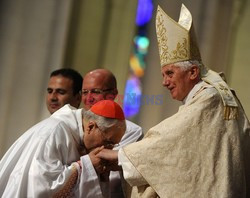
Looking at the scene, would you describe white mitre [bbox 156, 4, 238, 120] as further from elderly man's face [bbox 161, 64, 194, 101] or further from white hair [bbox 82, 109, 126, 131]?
white hair [bbox 82, 109, 126, 131]

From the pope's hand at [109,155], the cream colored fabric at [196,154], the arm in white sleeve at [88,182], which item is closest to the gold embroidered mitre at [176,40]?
the cream colored fabric at [196,154]

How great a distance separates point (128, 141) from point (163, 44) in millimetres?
822

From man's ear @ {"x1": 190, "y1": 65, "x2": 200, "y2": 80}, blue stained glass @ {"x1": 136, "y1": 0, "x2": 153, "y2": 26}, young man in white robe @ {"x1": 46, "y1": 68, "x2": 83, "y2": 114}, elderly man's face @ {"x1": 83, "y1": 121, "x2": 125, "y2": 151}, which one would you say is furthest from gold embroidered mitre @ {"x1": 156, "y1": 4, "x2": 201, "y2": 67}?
blue stained glass @ {"x1": 136, "y1": 0, "x2": 153, "y2": 26}

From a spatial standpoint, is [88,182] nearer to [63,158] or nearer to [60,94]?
[63,158]

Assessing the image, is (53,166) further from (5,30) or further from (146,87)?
(5,30)

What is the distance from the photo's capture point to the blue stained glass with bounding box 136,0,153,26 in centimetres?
654

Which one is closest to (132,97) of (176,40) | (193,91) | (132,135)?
(132,135)

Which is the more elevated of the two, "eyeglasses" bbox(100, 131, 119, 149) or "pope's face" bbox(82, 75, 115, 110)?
"pope's face" bbox(82, 75, 115, 110)

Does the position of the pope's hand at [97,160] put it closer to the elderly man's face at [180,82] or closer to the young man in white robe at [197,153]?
the young man in white robe at [197,153]

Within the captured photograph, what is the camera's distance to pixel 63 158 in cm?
335

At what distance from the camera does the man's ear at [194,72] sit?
349cm

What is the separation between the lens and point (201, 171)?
318cm

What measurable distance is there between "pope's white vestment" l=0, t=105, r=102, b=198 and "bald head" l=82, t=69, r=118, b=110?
0.91m

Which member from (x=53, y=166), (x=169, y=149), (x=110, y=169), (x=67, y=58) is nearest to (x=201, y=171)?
(x=169, y=149)
